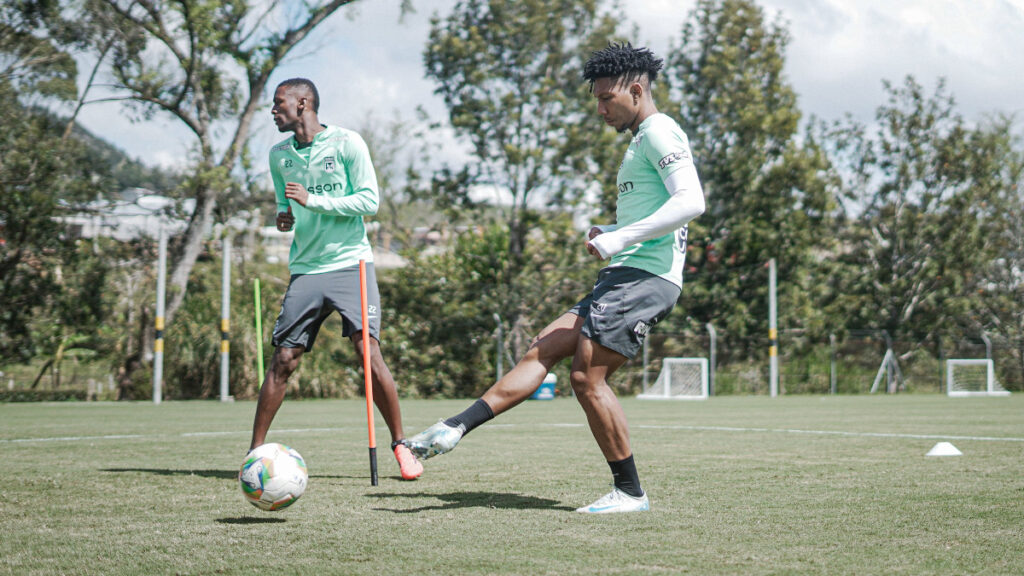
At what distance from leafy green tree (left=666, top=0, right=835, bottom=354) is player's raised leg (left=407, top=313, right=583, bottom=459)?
1024 inches

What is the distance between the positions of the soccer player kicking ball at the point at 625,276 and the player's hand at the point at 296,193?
1.71 meters

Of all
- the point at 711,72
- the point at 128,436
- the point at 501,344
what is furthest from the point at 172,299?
the point at 711,72

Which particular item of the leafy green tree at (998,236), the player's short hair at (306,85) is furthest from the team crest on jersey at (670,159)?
the leafy green tree at (998,236)

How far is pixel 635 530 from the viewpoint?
362 cm

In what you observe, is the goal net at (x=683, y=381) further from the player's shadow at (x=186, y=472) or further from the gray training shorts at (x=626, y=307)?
the gray training shorts at (x=626, y=307)

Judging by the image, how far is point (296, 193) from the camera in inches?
208

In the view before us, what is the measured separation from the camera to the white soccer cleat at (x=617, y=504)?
4.04 m

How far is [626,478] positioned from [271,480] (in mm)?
1471

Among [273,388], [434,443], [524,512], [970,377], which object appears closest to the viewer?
[434,443]

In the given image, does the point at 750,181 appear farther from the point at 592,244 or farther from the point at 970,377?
the point at 592,244

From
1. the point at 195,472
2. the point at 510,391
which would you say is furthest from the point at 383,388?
the point at 510,391

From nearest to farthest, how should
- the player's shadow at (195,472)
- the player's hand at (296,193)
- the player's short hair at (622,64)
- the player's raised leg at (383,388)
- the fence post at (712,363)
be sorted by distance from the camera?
1. the player's short hair at (622,64)
2. the player's hand at (296,193)
3. the player's shadow at (195,472)
4. the player's raised leg at (383,388)
5. the fence post at (712,363)

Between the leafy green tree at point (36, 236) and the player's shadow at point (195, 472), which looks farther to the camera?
the leafy green tree at point (36, 236)

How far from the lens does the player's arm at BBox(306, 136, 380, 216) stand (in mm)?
5477
